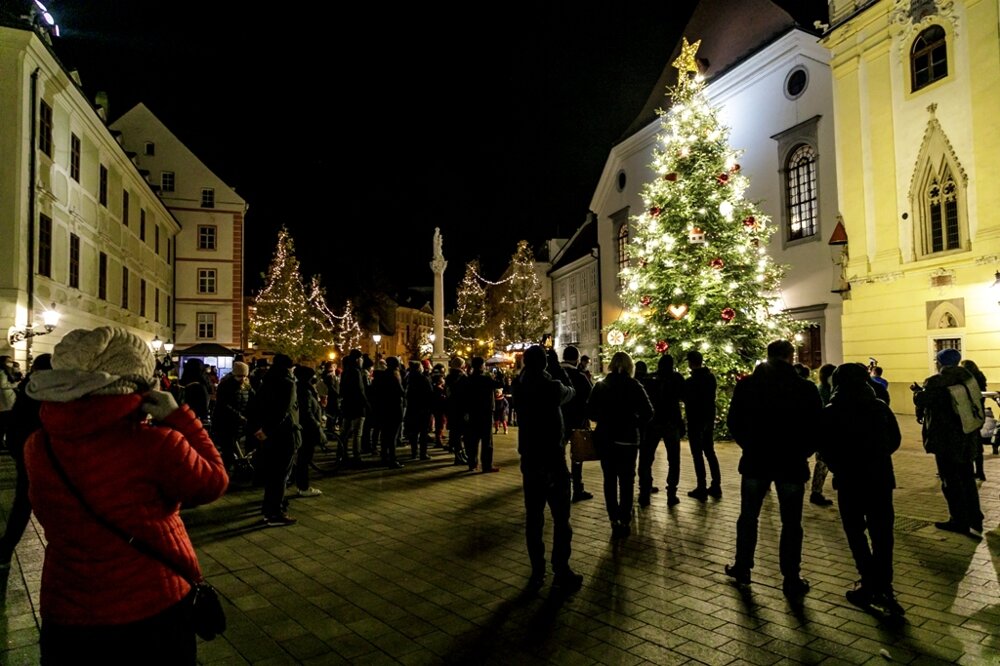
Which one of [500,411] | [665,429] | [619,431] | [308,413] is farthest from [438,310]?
[619,431]

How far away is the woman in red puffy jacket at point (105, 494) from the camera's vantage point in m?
2.26

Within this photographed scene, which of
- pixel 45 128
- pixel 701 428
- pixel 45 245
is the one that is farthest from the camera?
pixel 45 128

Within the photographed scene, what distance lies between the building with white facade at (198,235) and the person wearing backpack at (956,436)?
39.1 metres

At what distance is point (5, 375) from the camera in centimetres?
1156

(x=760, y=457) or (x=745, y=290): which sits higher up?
(x=745, y=290)

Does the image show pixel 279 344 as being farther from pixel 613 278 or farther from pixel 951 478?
pixel 951 478

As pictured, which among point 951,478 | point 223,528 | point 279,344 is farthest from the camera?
point 279,344

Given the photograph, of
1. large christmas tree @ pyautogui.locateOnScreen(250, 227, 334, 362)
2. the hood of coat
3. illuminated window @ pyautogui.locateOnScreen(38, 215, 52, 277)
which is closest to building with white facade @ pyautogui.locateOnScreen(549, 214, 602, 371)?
large christmas tree @ pyautogui.locateOnScreen(250, 227, 334, 362)

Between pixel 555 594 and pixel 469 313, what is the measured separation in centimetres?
5131

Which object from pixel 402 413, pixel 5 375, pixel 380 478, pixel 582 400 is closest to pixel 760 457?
pixel 582 400

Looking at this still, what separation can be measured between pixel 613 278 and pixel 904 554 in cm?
3216

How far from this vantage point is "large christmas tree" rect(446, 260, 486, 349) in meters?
55.7

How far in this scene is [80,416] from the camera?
7.33 feet

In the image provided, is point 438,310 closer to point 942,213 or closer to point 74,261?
point 74,261
